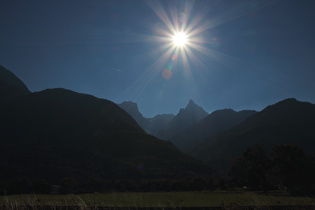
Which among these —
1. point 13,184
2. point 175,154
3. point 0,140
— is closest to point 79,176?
point 13,184

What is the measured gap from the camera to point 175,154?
115 m

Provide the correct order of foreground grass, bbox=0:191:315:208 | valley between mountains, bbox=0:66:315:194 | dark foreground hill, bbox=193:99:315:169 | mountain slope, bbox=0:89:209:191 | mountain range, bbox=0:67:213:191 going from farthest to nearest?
dark foreground hill, bbox=193:99:315:169, mountain slope, bbox=0:89:209:191, mountain range, bbox=0:67:213:191, valley between mountains, bbox=0:66:315:194, foreground grass, bbox=0:191:315:208

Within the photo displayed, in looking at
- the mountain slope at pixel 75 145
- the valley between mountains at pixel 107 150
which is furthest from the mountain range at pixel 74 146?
the valley between mountains at pixel 107 150

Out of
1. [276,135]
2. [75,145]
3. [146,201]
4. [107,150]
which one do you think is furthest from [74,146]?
[276,135]

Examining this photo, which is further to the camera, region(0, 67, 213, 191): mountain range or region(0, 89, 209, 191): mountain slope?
region(0, 89, 209, 191): mountain slope

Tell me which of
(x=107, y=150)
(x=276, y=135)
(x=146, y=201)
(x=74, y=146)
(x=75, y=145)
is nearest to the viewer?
(x=146, y=201)

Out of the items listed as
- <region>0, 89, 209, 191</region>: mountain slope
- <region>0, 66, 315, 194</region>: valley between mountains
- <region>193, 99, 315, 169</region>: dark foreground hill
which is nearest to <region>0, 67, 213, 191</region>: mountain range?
<region>0, 89, 209, 191</region>: mountain slope

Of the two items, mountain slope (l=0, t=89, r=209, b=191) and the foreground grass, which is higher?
mountain slope (l=0, t=89, r=209, b=191)

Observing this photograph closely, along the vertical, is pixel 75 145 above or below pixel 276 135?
below

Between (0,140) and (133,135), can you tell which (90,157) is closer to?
(133,135)

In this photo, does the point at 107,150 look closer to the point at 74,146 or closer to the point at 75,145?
the point at 74,146

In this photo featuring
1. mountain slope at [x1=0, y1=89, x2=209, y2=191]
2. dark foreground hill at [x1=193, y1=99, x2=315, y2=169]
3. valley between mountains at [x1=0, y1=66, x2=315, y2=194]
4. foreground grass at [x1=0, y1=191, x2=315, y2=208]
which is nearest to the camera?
foreground grass at [x1=0, y1=191, x2=315, y2=208]

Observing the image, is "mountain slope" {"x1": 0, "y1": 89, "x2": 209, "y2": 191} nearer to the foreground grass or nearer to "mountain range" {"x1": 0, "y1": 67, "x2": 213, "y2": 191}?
"mountain range" {"x1": 0, "y1": 67, "x2": 213, "y2": 191}

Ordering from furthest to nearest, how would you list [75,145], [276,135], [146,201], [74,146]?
1. [276,135]
2. [75,145]
3. [74,146]
4. [146,201]
